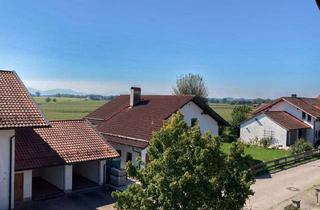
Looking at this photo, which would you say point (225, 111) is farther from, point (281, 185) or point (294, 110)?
point (281, 185)

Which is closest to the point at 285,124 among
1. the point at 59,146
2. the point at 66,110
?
the point at 59,146

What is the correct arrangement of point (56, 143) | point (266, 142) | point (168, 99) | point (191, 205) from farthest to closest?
point (266, 142)
point (168, 99)
point (56, 143)
point (191, 205)

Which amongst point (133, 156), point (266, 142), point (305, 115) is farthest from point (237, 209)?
point (305, 115)

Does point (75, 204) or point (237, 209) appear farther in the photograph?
point (75, 204)

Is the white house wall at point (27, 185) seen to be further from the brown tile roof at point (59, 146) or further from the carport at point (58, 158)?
the brown tile roof at point (59, 146)

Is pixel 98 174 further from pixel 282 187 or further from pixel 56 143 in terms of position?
pixel 282 187

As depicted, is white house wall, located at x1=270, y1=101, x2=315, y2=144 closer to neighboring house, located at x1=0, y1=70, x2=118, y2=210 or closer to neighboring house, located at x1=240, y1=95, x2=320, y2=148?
neighboring house, located at x1=240, y1=95, x2=320, y2=148

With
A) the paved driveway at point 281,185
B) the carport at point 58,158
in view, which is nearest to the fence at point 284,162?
the paved driveway at point 281,185

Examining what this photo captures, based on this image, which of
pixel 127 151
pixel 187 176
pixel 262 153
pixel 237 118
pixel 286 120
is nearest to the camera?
pixel 187 176
